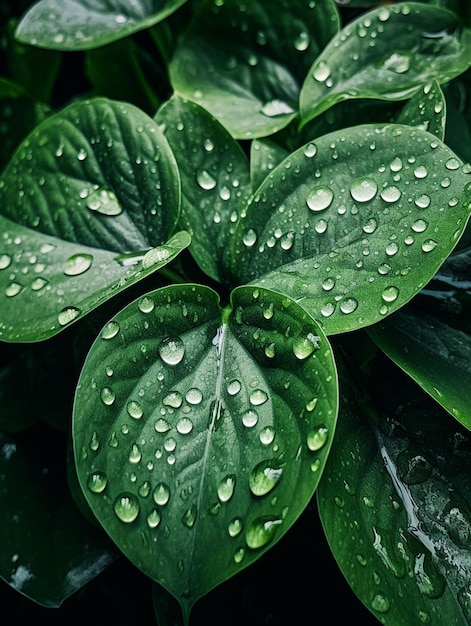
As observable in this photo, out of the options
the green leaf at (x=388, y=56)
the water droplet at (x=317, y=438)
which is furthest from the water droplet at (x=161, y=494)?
the green leaf at (x=388, y=56)

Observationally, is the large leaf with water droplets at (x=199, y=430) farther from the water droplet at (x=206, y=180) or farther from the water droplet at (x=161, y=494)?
the water droplet at (x=206, y=180)

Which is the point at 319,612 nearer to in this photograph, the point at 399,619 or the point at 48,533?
the point at 399,619

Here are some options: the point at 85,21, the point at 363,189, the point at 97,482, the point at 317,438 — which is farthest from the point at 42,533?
the point at 85,21

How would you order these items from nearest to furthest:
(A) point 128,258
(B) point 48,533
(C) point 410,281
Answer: (C) point 410,281 < (A) point 128,258 < (B) point 48,533

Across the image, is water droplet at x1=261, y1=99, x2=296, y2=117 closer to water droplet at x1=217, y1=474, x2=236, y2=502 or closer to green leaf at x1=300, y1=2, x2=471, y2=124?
green leaf at x1=300, y1=2, x2=471, y2=124

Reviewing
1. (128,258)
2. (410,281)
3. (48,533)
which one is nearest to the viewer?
(410,281)

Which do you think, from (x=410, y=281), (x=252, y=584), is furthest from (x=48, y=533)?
(x=410, y=281)

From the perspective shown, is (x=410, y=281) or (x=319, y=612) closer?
(x=410, y=281)

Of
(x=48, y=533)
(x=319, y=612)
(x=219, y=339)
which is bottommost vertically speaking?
(x=319, y=612)

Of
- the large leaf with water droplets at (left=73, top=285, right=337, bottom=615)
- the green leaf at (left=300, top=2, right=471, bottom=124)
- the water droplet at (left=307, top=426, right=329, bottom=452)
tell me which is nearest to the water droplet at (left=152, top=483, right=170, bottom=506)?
the large leaf with water droplets at (left=73, top=285, right=337, bottom=615)
